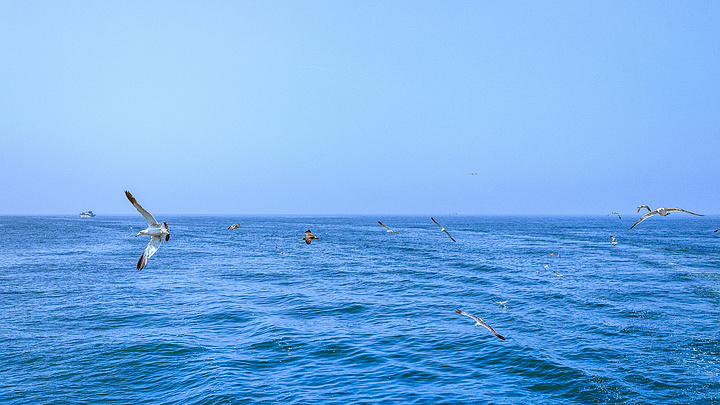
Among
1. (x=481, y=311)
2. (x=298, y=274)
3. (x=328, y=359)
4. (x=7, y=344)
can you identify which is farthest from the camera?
(x=298, y=274)

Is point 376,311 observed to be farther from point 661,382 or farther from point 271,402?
point 661,382

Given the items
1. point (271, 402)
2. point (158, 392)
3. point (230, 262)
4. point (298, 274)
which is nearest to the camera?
point (271, 402)

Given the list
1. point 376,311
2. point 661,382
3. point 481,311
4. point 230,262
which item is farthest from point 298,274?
point 661,382

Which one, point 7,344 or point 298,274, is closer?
point 7,344

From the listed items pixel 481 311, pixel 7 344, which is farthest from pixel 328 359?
pixel 7 344

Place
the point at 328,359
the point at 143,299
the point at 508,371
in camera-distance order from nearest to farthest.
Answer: the point at 508,371 → the point at 328,359 → the point at 143,299

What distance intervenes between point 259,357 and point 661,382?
1789 cm

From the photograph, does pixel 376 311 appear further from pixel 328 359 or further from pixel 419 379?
pixel 419 379

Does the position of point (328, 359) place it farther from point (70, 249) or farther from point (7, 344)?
point (70, 249)

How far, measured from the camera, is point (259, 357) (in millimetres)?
21781

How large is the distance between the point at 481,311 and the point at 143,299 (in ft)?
87.0

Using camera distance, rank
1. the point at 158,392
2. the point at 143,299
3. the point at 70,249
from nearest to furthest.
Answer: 1. the point at 158,392
2. the point at 143,299
3. the point at 70,249

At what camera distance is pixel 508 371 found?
65.7 ft

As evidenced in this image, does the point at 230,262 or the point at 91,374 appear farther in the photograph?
the point at 230,262
